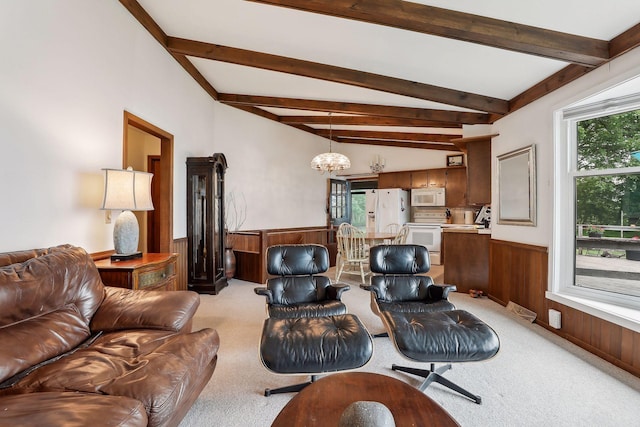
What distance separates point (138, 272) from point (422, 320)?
209 cm

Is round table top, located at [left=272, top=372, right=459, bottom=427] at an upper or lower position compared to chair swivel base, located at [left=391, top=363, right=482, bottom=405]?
upper

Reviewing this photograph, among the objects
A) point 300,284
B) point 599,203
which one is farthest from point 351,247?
point 599,203

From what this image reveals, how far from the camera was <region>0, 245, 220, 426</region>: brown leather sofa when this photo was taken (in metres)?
1.11

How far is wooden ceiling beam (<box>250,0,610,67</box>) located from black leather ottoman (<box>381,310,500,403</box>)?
2120 mm

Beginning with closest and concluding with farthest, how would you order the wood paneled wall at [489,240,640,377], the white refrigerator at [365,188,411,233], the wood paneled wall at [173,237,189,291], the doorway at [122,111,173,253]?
the wood paneled wall at [489,240,640,377]
the doorway at [122,111,173,253]
the wood paneled wall at [173,237,189,291]
the white refrigerator at [365,188,411,233]

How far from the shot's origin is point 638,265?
2574mm

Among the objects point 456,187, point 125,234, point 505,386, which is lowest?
point 505,386

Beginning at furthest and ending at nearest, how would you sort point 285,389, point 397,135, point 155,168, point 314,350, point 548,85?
point 397,135
point 155,168
point 548,85
point 285,389
point 314,350

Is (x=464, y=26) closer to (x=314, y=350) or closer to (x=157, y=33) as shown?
(x=314, y=350)

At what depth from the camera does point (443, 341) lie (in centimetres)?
187

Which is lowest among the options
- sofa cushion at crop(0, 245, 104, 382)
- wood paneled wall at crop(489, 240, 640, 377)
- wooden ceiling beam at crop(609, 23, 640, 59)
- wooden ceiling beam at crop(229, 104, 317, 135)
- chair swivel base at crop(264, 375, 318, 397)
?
chair swivel base at crop(264, 375, 318, 397)

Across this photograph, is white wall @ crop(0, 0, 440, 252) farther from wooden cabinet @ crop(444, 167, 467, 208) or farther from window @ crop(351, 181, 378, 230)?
window @ crop(351, 181, 378, 230)

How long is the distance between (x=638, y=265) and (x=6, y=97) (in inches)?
186

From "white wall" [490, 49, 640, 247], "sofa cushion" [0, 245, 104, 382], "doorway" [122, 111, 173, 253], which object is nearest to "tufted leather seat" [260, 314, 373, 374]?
"sofa cushion" [0, 245, 104, 382]
